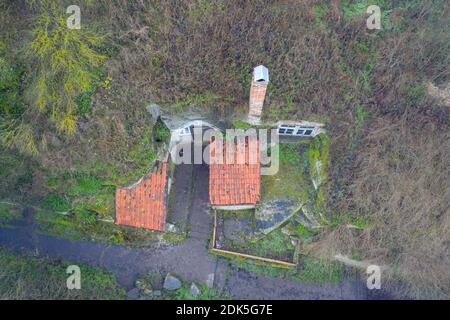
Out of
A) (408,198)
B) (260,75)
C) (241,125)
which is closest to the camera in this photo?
(260,75)

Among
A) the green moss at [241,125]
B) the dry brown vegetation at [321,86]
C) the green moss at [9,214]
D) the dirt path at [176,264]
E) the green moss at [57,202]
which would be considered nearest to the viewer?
the dry brown vegetation at [321,86]

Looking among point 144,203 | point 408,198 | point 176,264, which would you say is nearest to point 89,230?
point 144,203

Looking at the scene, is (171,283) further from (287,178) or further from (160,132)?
(287,178)

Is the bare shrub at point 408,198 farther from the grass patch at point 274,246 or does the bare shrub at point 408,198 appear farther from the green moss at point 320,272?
the grass patch at point 274,246

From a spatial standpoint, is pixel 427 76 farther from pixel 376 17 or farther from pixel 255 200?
pixel 255 200

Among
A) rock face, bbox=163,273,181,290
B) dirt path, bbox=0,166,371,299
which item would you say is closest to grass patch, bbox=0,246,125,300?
dirt path, bbox=0,166,371,299

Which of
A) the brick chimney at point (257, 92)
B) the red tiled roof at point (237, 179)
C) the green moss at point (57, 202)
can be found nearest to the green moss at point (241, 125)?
the brick chimney at point (257, 92)

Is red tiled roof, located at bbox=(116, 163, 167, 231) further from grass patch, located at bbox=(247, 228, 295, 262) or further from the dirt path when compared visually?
grass patch, located at bbox=(247, 228, 295, 262)
